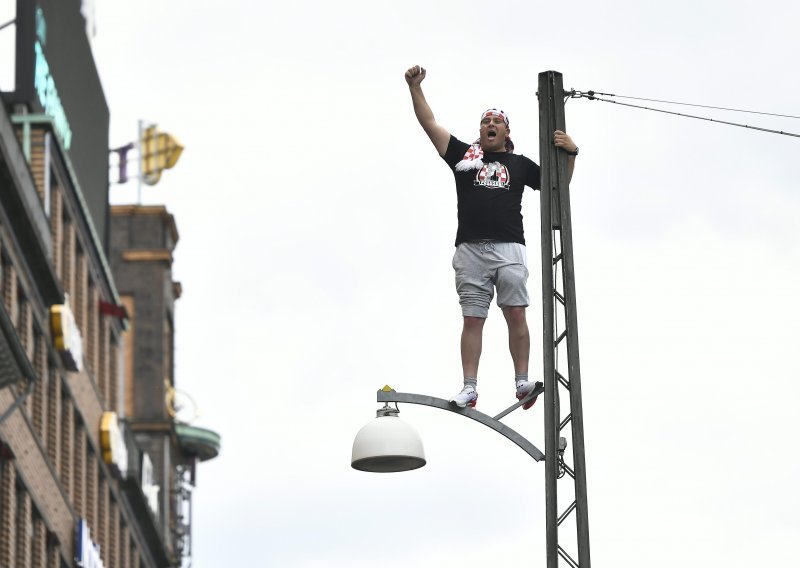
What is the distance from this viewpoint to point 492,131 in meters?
18.8

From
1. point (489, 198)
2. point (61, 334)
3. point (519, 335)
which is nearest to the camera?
point (489, 198)

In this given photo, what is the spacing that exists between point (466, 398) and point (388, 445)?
0.70m

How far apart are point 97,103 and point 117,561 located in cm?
1162

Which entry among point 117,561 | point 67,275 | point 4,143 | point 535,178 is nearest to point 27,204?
point 4,143

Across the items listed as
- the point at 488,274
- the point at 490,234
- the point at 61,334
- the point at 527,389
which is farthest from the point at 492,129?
the point at 61,334

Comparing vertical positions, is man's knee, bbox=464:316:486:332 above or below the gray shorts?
below

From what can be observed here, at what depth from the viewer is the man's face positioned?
18.7m

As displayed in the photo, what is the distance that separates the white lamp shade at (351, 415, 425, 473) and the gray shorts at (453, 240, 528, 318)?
3.65ft

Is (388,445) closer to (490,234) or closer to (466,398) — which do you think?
(466,398)

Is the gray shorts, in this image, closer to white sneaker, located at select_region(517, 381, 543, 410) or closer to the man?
the man

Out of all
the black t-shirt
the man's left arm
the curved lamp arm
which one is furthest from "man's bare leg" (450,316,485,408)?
the man's left arm

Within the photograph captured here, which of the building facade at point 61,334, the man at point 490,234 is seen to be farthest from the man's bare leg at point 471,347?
the building facade at point 61,334

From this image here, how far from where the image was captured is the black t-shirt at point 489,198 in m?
18.6

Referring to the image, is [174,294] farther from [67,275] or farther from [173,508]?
[67,275]
